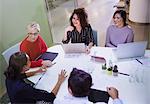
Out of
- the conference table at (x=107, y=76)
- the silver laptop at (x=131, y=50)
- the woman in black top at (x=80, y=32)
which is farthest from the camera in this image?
the woman in black top at (x=80, y=32)

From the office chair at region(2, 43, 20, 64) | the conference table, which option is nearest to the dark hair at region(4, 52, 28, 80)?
the conference table

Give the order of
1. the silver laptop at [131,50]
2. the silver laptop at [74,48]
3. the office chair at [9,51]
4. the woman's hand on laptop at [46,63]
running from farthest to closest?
1. the office chair at [9,51]
2. the silver laptop at [74,48]
3. the woman's hand on laptop at [46,63]
4. the silver laptop at [131,50]

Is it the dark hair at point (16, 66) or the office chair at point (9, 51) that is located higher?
the dark hair at point (16, 66)

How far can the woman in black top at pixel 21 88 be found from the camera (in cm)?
173

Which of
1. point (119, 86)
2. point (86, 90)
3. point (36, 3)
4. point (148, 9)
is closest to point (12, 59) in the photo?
point (86, 90)

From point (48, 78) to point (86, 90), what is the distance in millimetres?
498

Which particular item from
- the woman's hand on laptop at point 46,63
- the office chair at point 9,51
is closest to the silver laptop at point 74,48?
the woman's hand on laptop at point 46,63

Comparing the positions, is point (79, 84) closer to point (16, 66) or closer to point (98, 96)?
point (98, 96)

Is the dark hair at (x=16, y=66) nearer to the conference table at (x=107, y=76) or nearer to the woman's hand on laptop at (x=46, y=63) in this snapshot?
the conference table at (x=107, y=76)

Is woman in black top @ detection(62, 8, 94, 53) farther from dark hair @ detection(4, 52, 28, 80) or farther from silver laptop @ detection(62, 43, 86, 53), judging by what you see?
dark hair @ detection(4, 52, 28, 80)

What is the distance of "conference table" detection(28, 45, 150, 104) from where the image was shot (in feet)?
5.87

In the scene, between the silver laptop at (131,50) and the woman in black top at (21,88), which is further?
the silver laptop at (131,50)

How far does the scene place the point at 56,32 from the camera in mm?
4418

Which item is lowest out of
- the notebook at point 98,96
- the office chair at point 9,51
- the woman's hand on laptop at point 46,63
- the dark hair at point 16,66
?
the notebook at point 98,96
